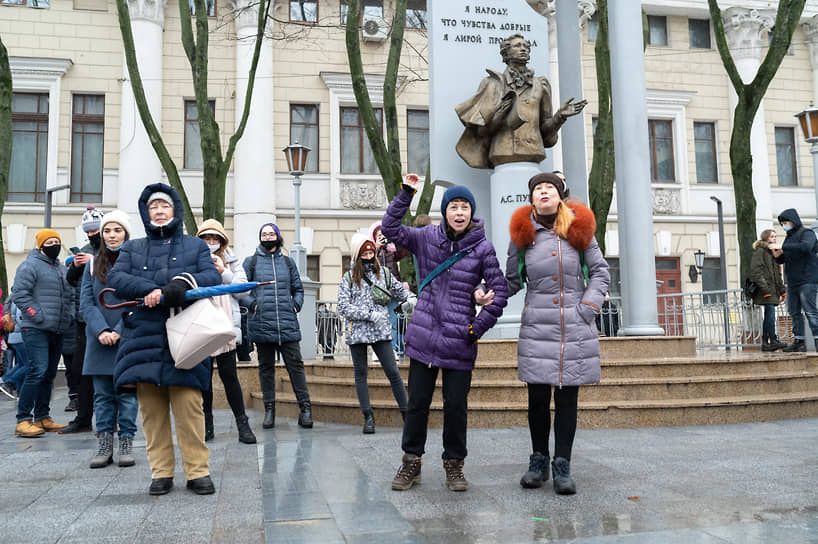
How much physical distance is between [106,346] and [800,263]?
9172 millimetres

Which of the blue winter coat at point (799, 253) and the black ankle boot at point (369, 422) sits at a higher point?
the blue winter coat at point (799, 253)

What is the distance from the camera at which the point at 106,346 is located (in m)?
5.80

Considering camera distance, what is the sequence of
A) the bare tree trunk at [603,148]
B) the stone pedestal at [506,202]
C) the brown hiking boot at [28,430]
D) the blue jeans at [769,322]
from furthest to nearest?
the bare tree trunk at [603,148]
the blue jeans at [769,322]
the stone pedestal at [506,202]
the brown hiking boot at [28,430]

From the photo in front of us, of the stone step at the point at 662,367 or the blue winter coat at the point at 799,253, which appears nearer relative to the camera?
the stone step at the point at 662,367

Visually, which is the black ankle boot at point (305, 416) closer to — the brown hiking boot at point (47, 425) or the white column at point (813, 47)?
the brown hiking boot at point (47, 425)

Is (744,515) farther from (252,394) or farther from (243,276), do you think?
(252,394)

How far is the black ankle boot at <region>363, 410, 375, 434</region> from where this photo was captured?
715 cm

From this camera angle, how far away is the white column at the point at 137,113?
20859 mm

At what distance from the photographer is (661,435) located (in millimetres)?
6613

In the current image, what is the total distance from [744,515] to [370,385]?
186 inches

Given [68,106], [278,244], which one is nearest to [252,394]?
[278,244]

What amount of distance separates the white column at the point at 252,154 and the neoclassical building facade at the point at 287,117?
4 cm

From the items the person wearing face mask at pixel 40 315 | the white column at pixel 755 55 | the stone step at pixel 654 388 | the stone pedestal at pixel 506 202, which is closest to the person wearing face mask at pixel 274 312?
the stone step at pixel 654 388

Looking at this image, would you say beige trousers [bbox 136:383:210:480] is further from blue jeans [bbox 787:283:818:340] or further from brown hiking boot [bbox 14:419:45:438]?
blue jeans [bbox 787:283:818:340]
